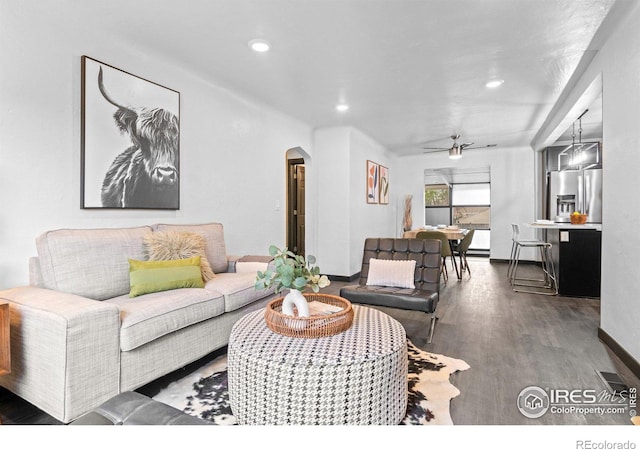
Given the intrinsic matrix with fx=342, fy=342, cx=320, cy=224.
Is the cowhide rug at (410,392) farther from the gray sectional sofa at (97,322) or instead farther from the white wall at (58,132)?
the white wall at (58,132)

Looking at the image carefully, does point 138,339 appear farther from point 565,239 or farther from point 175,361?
point 565,239

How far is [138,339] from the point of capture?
185cm

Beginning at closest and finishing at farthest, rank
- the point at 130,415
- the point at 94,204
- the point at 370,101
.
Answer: the point at 130,415 → the point at 94,204 → the point at 370,101

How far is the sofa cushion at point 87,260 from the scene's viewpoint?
6.90ft

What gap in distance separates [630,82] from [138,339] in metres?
3.57

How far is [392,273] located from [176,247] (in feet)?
6.19

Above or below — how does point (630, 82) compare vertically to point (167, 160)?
above

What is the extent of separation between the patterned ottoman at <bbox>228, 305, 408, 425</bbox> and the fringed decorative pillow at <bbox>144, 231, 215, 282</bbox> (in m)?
1.22

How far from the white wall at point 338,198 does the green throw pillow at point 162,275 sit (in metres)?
3.20

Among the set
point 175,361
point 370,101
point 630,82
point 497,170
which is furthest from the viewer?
point 497,170

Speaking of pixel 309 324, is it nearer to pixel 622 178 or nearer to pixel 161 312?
pixel 161 312

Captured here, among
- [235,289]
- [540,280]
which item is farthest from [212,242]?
[540,280]

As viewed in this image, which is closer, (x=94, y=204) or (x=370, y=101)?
(x=94, y=204)

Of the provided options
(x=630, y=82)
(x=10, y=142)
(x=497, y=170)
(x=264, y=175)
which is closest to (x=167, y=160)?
(x=10, y=142)
